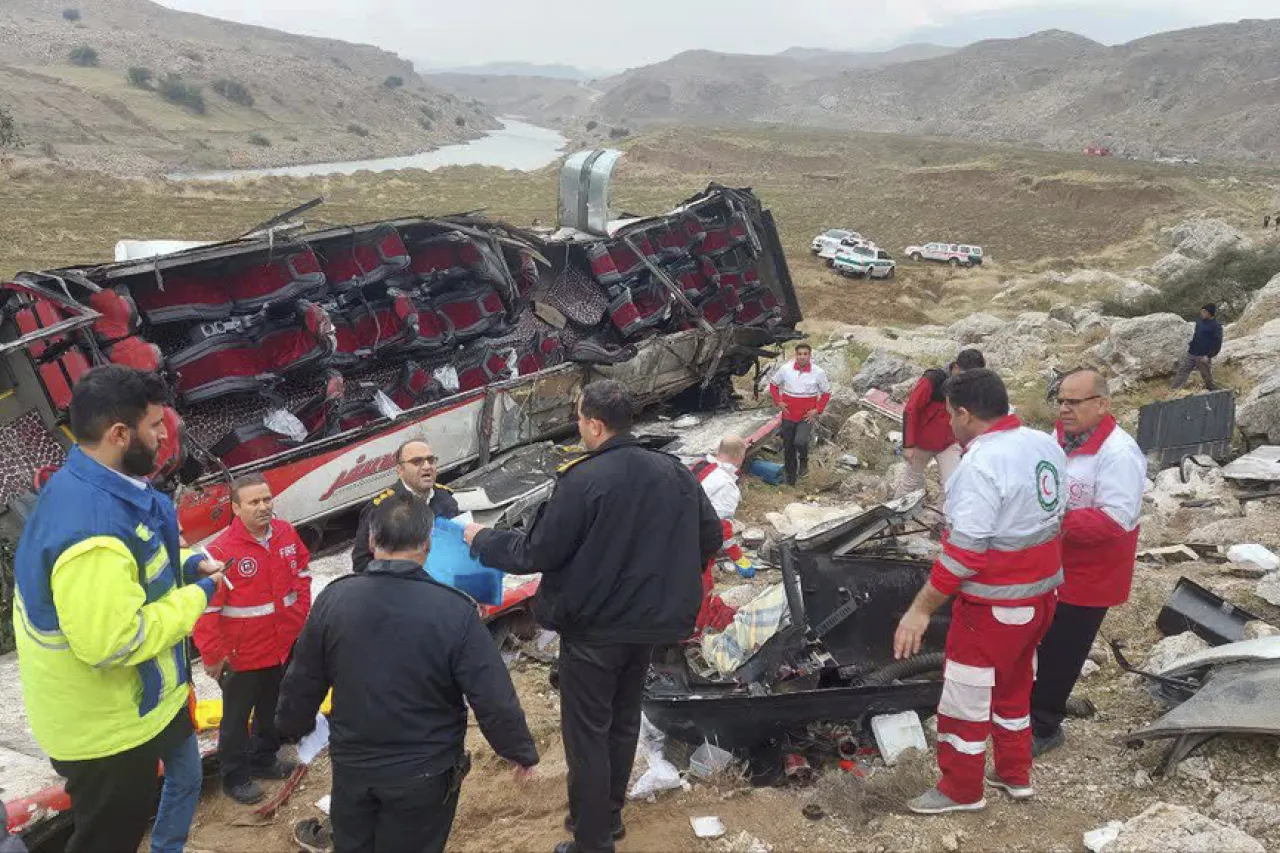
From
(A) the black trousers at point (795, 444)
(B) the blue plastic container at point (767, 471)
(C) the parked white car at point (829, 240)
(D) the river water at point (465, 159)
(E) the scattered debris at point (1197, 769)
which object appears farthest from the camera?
(D) the river water at point (465, 159)

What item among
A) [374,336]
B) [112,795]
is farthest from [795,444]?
[112,795]

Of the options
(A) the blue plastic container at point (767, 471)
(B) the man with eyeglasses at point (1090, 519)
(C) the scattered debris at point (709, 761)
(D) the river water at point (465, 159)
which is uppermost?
(D) the river water at point (465, 159)

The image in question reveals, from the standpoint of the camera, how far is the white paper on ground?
3757 mm

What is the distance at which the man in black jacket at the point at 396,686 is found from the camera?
2.24m

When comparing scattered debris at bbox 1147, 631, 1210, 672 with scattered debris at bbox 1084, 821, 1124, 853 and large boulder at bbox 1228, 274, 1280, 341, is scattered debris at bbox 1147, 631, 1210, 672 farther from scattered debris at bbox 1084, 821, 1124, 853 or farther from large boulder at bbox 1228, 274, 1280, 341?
large boulder at bbox 1228, 274, 1280, 341

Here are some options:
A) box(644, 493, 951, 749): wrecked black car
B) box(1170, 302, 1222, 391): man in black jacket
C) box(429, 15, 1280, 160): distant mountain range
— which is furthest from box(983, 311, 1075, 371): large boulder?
box(429, 15, 1280, 160): distant mountain range

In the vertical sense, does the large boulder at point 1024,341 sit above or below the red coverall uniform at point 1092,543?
below

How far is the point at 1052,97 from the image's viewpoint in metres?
86.8

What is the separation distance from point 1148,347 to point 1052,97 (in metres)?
89.2

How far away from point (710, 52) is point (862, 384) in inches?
7132

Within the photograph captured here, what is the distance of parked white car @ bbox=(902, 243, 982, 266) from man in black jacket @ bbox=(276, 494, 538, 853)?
1023 inches

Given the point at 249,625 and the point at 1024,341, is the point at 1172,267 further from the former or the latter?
the point at 249,625

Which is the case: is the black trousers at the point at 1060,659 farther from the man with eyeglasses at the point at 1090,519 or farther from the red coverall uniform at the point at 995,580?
the red coverall uniform at the point at 995,580

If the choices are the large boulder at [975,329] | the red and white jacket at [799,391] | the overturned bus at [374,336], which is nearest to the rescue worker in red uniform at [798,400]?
the red and white jacket at [799,391]
